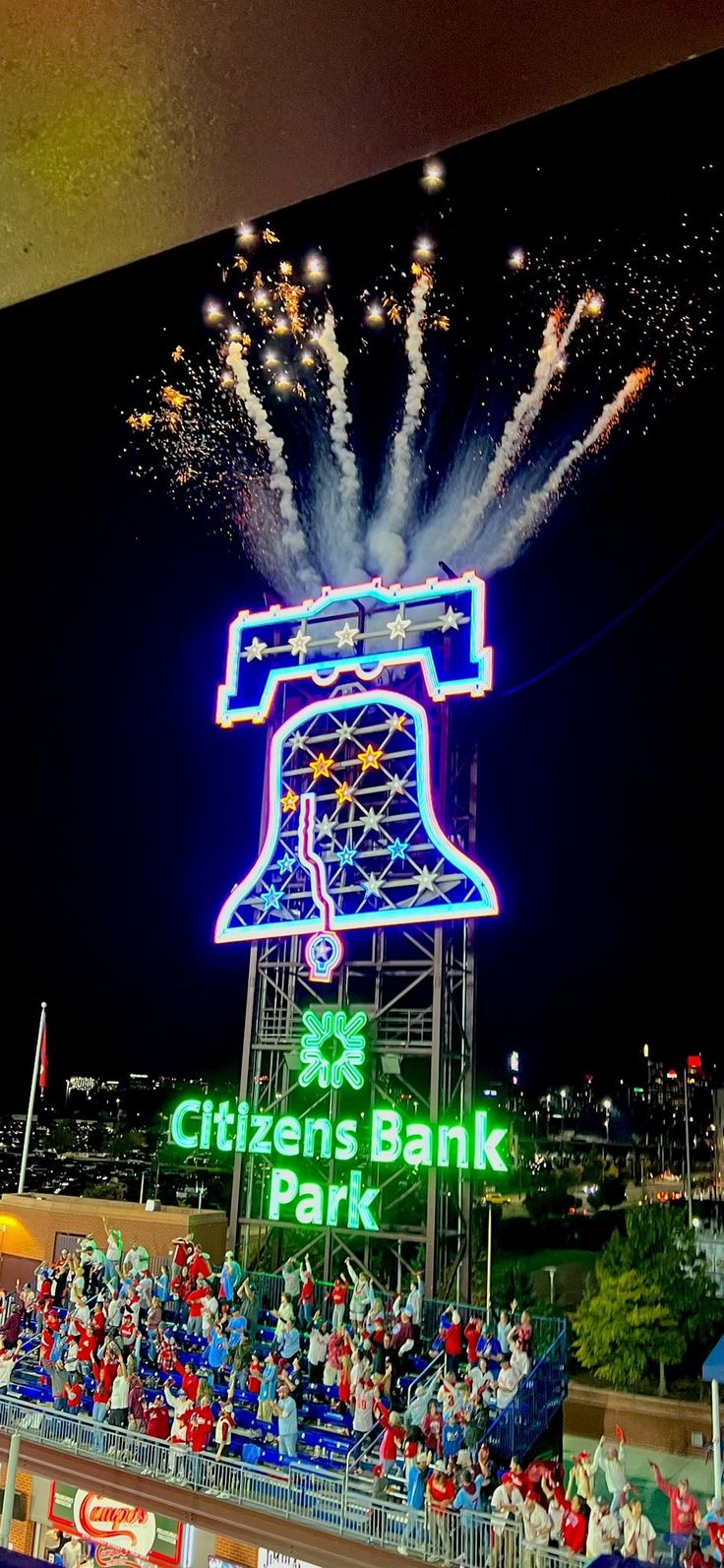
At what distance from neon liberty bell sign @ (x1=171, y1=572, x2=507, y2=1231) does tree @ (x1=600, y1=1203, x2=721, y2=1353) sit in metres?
3.54

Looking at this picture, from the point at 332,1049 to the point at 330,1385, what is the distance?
19.6ft

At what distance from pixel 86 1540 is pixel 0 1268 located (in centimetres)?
959

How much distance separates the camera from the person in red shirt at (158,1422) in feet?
53.3

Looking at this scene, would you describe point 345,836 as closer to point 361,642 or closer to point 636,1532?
point 361,642

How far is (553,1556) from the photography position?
40.6ft

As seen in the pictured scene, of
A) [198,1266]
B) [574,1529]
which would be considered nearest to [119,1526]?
[198,1266]

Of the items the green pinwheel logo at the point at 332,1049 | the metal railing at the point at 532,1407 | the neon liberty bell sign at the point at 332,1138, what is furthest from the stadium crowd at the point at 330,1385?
the green pinwheel logo at the point at 332,1049

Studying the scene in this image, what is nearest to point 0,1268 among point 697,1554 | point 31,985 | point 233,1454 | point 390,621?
point 233,1454

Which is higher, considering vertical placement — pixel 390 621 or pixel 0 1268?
pixel 390 621

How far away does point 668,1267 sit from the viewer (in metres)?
20.2

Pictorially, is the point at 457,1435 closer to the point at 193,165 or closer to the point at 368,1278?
the point at 368,1278

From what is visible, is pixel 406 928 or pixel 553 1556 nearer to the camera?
pixel 553 1556

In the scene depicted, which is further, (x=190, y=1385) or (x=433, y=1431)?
(x=190, y=1385)

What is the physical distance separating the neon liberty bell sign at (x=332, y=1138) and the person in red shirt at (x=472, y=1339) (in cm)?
269
